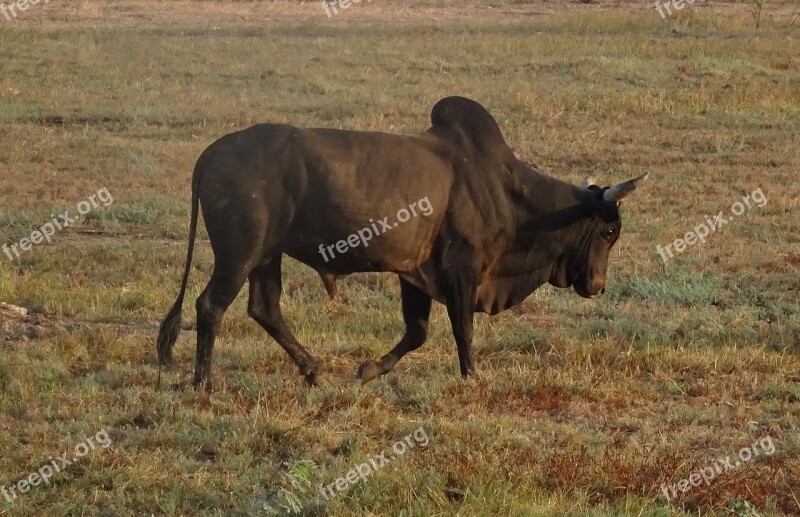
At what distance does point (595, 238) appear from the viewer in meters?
8.43

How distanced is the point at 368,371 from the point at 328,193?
3.53 ft

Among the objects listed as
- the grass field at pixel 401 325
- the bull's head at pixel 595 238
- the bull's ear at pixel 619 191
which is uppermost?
the bull's ear at pixel 619 191

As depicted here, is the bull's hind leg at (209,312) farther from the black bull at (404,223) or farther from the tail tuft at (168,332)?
the tail tuft at (168,332)

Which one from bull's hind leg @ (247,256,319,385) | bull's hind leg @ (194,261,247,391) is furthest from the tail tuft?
bull's hind leg @ (247,256,319,385)

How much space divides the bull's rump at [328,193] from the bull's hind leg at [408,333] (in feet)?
1.34

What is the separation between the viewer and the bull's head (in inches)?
323

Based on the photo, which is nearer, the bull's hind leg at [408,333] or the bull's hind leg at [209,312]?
the bull's hind leg at [209,312]

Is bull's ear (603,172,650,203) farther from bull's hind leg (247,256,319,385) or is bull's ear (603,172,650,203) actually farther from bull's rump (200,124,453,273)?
bull's hind leg (247,256,319,385)

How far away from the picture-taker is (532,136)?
1625 cm

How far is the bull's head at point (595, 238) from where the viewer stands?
8.21 meters

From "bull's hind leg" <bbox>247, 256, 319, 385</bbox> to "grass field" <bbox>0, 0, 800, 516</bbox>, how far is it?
0.17 metres

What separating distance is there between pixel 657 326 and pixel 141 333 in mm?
3357

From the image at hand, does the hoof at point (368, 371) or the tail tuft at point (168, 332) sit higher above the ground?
the tail tuft at point (168, 332)

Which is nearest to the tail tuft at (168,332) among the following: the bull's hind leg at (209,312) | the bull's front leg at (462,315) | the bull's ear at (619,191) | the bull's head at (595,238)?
the bull's hind leg at (209,312)
